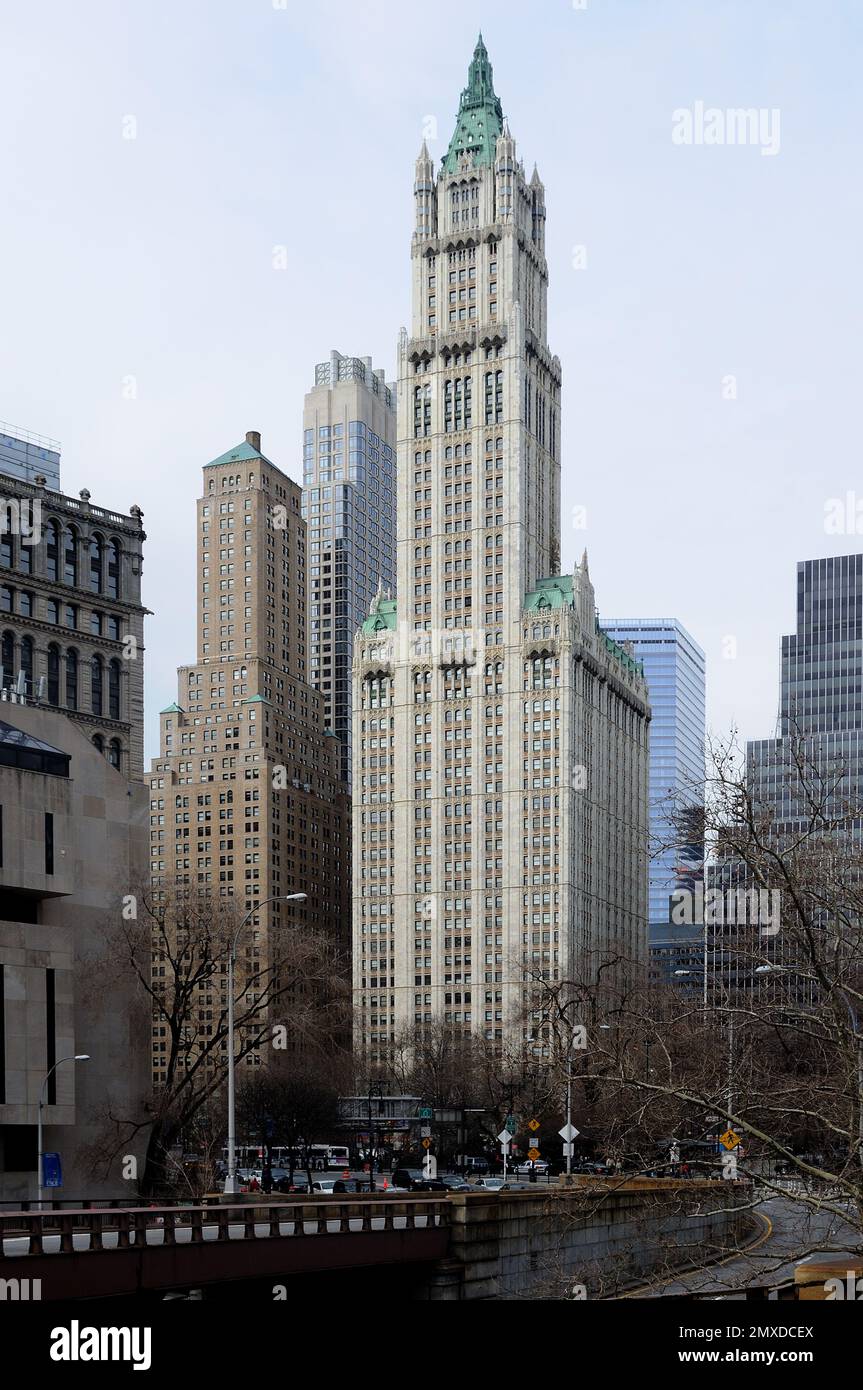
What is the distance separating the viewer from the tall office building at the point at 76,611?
4360 inches

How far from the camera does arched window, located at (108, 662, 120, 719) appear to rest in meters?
117

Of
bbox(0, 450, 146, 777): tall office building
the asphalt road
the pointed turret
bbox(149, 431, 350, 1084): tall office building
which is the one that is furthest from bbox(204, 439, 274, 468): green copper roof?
the asphalt road

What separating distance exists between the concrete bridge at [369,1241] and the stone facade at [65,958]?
14.6 meters

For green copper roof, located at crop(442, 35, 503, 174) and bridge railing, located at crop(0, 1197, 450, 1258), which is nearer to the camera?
bridge railing, located at crop(0, 1197, 450, 1258)

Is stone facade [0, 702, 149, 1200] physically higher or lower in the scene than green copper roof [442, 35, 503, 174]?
lower

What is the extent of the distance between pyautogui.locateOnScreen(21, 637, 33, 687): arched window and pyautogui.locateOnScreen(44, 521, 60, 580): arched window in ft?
17.0

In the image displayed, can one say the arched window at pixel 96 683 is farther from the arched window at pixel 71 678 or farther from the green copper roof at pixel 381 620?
the green copper roof at pixel 381 620

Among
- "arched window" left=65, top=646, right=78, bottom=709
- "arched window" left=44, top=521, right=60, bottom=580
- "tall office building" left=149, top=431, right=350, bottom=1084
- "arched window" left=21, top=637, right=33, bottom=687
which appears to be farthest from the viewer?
"tall office building" left=149, top=431, right=350, bottom=1084

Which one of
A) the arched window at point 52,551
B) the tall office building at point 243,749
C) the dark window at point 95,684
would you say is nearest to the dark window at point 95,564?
the arched window at point 52,551

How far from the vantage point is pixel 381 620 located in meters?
172

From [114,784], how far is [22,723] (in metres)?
4.99

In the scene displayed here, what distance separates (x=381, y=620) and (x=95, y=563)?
187ft

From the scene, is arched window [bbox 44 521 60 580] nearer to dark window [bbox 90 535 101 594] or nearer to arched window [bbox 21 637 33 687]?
dark window [bbox 90 535 101 594]

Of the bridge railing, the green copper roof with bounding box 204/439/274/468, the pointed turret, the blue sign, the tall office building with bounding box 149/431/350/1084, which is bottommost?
the blue sign
